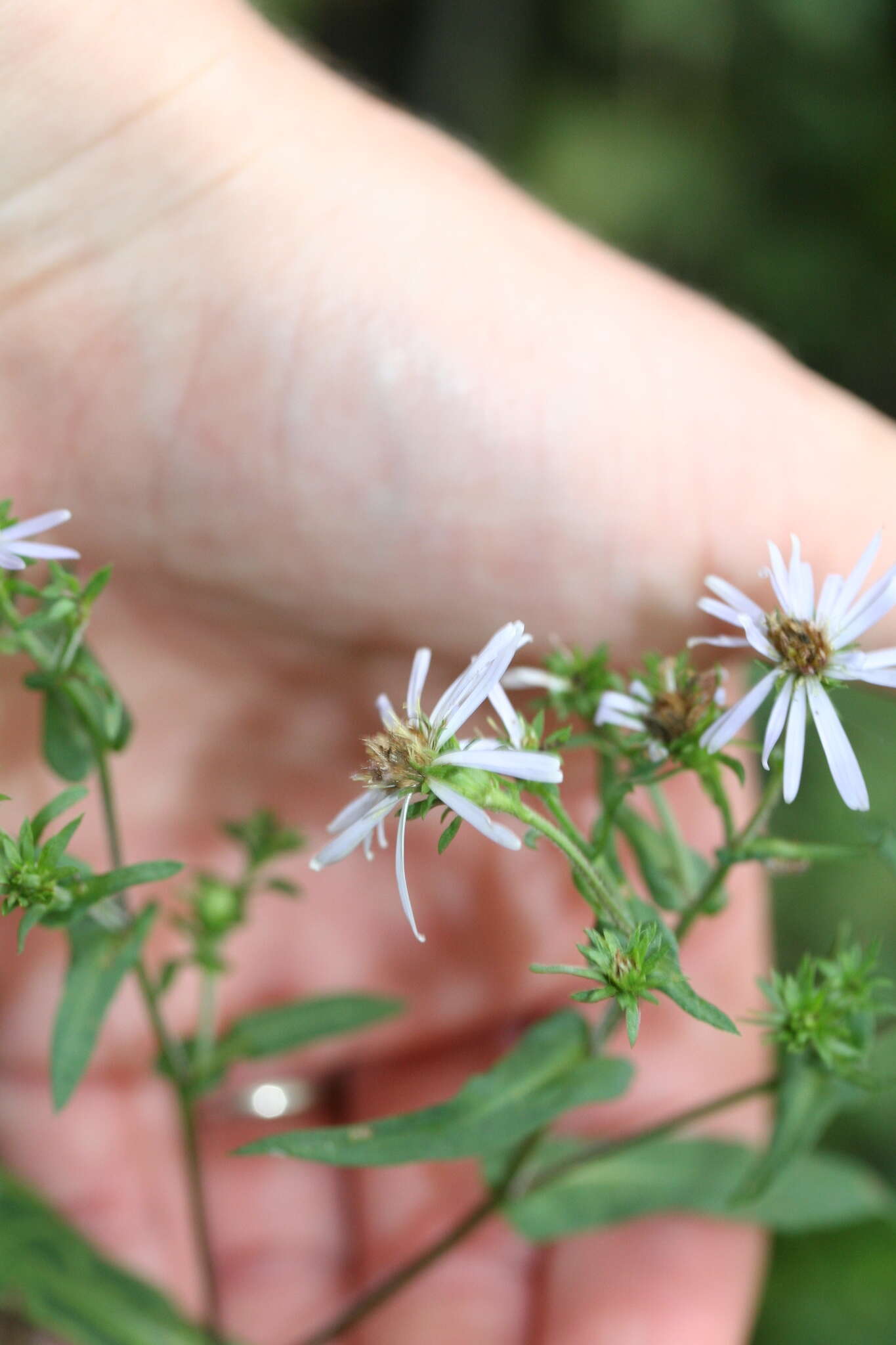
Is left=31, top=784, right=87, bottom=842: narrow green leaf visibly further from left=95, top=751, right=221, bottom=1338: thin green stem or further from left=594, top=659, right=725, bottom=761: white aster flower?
left=594, top=659, right=725, bottom=761: white aster flower

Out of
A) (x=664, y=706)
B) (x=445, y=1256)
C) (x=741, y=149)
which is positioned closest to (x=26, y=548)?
(x=664, y=706)

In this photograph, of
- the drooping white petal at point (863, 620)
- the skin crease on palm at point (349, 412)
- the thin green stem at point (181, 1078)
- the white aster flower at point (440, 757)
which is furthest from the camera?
the skin crease on palm at point (349, 412)

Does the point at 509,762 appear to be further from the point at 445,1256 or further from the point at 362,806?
the point at 445,1256

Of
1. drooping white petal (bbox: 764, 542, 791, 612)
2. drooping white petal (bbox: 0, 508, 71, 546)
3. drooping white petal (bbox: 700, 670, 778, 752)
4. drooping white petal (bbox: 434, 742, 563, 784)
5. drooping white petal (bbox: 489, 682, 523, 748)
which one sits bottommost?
drooping white petal (bbox: 434, 742, 563, 784)

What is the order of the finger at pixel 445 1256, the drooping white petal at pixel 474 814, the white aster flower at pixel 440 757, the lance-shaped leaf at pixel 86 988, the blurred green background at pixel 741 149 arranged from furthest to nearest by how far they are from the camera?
1. the blurred green background at pixel 741 149
2. the finger at pixel 445 1256
3. the lance-shaped leaf at pixel 86 988
4. the white aster flower at pixel 440 757
5. the drooping white petal at pixel 474 814

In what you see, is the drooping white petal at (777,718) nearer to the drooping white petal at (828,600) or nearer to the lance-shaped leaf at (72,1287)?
the drooping white petal at (828,600)

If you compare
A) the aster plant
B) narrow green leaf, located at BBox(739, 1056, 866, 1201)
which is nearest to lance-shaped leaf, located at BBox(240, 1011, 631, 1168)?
the aster plant

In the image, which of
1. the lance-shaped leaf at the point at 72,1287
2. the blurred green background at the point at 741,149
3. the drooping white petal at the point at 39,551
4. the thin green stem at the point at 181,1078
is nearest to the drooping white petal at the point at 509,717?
the drooping white petal at the point at 39,551
